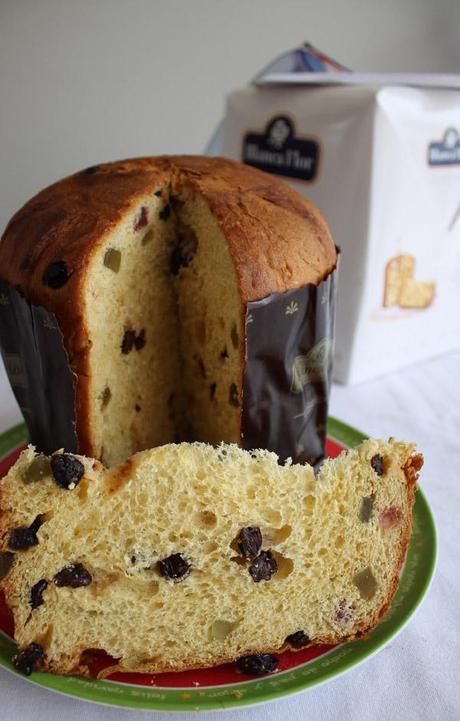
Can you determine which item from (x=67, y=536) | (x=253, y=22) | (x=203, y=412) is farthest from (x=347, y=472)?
(x=253, y=22)

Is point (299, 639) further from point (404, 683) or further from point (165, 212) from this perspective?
point (165, 212)

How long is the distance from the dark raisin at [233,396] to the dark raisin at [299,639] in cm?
41

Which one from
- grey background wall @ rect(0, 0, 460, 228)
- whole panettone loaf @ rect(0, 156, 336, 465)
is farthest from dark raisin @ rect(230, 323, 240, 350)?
grey background wall @ rect(0, 0, 460, 228)

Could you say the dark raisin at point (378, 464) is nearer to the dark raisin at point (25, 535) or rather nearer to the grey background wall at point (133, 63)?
the dark raisin at point (25, 535)

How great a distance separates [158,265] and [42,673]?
732 mm

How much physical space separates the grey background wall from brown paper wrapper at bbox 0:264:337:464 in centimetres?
97

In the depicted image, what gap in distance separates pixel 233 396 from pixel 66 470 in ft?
1.43

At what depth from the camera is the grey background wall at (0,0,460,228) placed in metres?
1.85

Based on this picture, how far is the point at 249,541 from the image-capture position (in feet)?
2.81

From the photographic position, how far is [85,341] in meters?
1.06

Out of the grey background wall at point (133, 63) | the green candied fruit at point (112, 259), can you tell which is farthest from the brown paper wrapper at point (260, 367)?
the grey background wall at point (133, 63)

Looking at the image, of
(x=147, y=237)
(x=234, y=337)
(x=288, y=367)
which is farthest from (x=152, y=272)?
(x=288, y=367)

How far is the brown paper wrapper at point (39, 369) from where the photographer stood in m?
1.07

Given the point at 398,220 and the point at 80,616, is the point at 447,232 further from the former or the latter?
the point at 80,616
